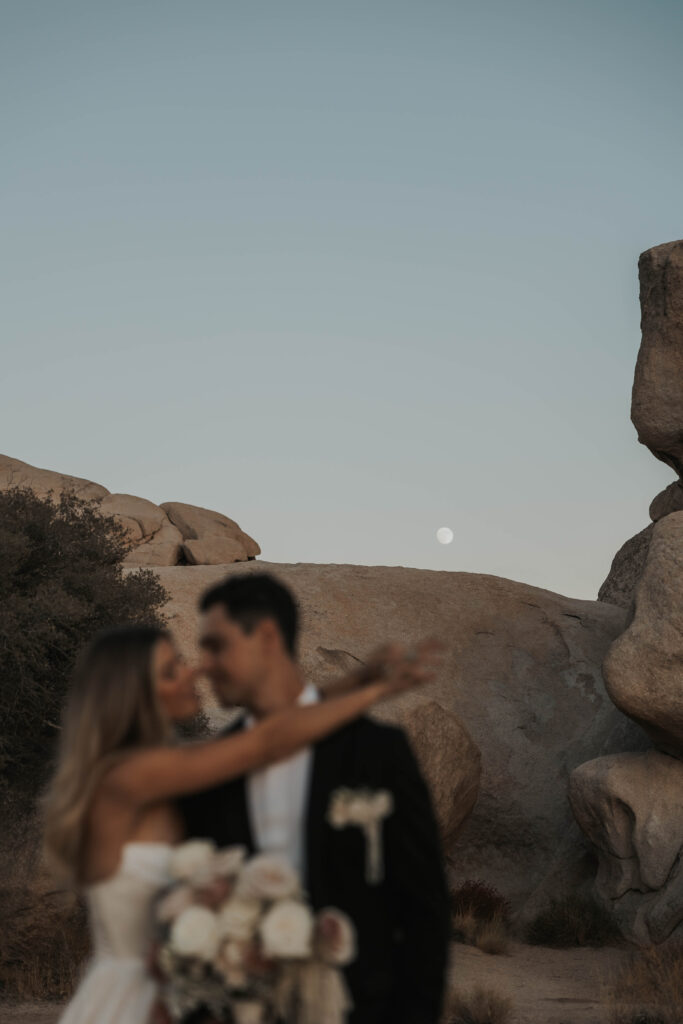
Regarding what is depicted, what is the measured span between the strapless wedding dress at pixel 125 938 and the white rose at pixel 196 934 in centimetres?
32

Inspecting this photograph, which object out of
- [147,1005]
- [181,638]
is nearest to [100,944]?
[147,1005]

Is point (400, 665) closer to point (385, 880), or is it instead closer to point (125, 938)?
point (385, 880)

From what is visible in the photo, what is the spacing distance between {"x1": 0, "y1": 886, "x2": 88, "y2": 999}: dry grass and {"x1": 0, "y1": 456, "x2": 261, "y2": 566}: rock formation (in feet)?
76.4

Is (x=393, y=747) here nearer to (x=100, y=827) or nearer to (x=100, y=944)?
(x=100, y=827)

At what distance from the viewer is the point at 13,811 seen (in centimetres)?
1038

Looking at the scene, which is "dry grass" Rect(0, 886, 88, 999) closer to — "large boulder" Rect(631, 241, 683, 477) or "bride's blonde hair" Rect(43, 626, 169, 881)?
"bride's blonde hair" Rect(43, 626, 169, 881)

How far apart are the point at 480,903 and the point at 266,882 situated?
1262 centimetres

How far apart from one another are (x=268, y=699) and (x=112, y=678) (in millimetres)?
401

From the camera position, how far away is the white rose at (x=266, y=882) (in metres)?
2.65

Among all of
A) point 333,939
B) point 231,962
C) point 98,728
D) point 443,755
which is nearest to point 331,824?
point 333,939

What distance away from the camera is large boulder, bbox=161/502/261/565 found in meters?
35.7

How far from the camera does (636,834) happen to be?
12.6 meters

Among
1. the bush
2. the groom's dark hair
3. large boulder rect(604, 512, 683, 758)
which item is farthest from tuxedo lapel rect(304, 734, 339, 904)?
large boulder rect(604, 512, 683, 758)

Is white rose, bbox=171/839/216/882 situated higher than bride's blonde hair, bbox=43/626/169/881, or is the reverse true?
bride's blonde hair, bbox=43/626/169/881
